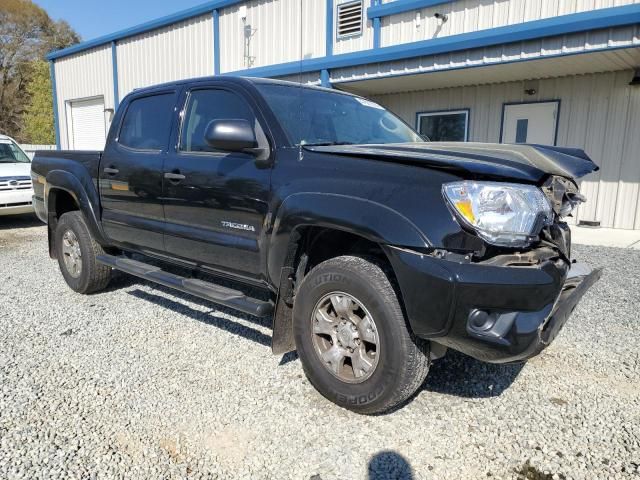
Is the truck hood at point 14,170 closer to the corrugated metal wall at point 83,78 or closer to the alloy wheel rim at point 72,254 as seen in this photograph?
the alloy wheel rim at point 72,254

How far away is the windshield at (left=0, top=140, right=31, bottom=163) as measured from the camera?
9961 millimetres

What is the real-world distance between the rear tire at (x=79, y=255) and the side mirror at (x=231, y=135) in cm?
251

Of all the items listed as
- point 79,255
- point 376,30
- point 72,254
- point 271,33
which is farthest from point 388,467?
point 271,33

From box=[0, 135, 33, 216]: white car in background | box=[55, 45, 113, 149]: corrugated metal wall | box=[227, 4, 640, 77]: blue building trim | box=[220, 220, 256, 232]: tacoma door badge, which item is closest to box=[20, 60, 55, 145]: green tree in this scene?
box=[55, 45, 113, 149]: corrugated metal wall

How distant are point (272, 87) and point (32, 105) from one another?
38956 millimetres

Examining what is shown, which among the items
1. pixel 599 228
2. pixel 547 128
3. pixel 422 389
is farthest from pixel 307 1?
pixel 422 389

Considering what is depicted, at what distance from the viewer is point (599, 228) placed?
916 cm

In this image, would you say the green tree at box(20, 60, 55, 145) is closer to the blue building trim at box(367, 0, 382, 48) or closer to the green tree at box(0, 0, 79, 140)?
the green tree at box(0, 0, 79, 140)

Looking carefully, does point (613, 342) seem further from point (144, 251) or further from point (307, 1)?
point (307, 1)

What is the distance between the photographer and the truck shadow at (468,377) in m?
3.06

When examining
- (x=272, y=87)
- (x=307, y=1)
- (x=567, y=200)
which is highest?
(x=307, y=1)

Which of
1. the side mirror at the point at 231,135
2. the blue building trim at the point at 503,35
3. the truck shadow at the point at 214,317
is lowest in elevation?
the truck shadow at the point at 214,317

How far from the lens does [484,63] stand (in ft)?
26.3

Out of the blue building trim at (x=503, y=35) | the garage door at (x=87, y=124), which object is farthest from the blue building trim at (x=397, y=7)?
the garage door at (x=87, y=124)
